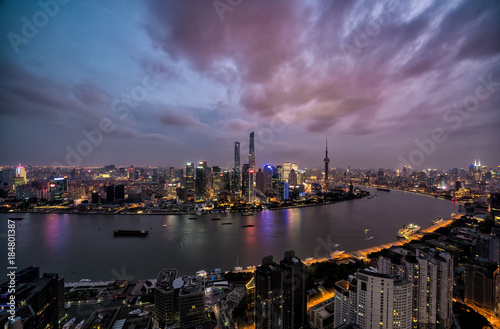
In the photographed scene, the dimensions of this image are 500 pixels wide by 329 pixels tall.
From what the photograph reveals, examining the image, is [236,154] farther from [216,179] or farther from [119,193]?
[119,193]

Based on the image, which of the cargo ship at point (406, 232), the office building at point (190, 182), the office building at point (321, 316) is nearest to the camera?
the office building at point (321, 316)

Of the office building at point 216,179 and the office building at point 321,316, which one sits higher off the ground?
the office building at point 216,179

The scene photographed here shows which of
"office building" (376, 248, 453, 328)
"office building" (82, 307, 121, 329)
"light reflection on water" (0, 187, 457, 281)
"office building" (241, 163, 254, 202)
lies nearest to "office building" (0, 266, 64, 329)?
"office building" (82, 307, 121, 329)

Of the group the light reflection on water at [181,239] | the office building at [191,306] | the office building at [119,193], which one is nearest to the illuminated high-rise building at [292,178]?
the light reflection on water at [181,239]

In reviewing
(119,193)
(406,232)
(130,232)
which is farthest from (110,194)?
(406,232)

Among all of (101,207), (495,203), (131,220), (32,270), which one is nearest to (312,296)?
(32,270)

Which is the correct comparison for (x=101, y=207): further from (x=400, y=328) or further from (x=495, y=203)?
(x=495, y=203)

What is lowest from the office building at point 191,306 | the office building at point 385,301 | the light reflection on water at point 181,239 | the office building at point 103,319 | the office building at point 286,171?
the light reflection on water at point 181,239

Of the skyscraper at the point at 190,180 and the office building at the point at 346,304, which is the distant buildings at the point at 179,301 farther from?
the skyscraper at the point at 190,180

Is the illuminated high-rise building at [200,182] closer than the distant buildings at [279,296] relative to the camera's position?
No

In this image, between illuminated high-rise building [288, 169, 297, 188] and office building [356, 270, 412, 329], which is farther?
illuminated high-rise building [288, 169, 297, 188]

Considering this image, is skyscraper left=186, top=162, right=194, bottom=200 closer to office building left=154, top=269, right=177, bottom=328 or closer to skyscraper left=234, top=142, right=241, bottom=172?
skyscraper left=234, top=142, right=241, bottom=172
